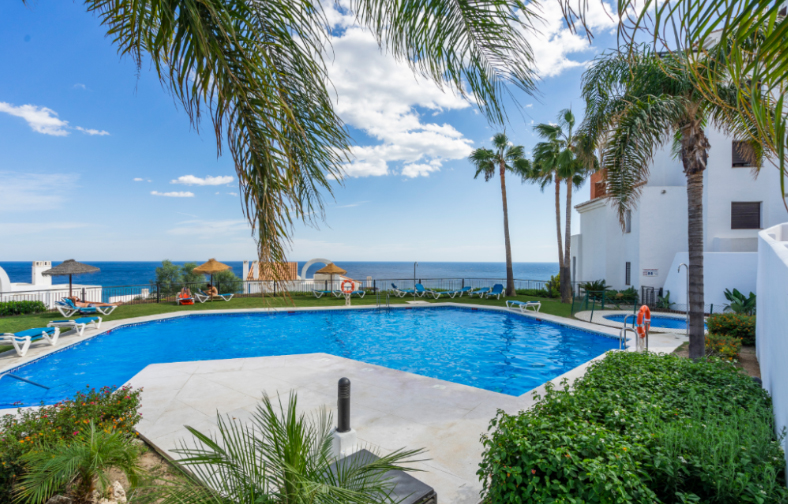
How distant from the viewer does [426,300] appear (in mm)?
18016

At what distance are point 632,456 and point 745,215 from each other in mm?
17349

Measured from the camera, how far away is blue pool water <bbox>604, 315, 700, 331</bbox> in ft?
39.7

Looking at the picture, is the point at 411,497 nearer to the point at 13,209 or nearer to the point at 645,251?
the point at 645,251

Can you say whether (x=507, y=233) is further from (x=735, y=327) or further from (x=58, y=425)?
(x=58, y=425)

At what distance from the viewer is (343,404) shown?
11.4 feet

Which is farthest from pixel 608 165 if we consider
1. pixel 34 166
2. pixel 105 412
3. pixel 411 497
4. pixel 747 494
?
pixel 34 166

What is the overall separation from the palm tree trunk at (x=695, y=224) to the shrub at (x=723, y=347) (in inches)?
17.4

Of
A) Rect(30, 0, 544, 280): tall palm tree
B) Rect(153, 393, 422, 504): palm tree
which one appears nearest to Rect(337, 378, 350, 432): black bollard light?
Rect(153, 393, 422, 504): palm tree

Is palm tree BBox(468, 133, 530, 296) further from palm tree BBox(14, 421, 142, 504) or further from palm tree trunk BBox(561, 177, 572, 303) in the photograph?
palm tree BBox(14, 421, 142, 504)

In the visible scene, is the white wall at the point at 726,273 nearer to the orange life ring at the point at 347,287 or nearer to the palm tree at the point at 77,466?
the orange life ring at the point at 347,287

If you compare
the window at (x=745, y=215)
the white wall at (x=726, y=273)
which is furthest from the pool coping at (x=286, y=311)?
the window at (x=745, y=215)

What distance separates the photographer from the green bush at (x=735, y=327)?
26.6 feet

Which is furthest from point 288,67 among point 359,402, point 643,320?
point 643,320

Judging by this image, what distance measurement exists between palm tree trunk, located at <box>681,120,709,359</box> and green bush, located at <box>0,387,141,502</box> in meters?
8.37
